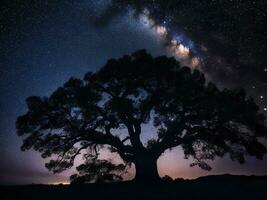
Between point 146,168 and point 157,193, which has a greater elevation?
point 146,168

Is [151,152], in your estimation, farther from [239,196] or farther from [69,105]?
[239,196]

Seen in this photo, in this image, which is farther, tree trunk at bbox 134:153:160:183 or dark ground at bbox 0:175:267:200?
tree trunk at bbox 134:153:160:183

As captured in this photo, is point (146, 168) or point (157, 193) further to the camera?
point (146, 168)

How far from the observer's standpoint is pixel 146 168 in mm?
27812

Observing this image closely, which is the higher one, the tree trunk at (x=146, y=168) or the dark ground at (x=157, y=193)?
the tree trunk at (x=146, y=168)

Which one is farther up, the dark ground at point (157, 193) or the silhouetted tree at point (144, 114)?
the silhouetted tree at point (144, 114)

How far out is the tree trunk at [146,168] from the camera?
1086 inches

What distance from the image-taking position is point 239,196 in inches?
695

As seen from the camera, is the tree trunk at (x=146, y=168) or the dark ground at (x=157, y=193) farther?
the tree trunk at (x=146, y=168)

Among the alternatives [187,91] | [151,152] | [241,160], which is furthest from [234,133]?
[151,152]

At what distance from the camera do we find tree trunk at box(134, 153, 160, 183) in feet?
90.5

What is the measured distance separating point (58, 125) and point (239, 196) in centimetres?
1504

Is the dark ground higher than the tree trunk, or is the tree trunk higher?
the tree trunk

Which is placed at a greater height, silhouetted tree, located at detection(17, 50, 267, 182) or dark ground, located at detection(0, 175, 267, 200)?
silhouetted tree, located at detection(17, 50, 267, 182)
